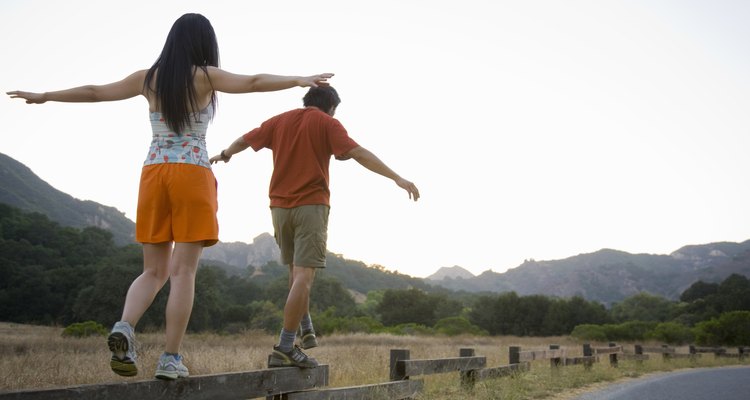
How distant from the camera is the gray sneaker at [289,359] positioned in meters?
4.38

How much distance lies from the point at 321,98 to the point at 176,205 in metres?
1.86

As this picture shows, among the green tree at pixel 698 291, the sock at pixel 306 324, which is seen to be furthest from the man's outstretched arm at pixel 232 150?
the green tree at pixel 698 291

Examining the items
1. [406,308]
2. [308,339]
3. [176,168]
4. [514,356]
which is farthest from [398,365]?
[406,308]

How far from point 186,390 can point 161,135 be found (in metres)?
1.51

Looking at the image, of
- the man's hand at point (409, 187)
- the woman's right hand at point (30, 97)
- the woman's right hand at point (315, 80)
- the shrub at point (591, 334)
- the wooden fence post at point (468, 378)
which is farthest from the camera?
the shrub at point (591, 334)

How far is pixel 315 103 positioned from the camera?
4680mm

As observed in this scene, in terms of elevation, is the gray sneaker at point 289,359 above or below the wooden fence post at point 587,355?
above

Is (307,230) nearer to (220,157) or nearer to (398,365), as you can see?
(220,157)

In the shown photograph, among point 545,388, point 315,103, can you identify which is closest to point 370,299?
point 545,388

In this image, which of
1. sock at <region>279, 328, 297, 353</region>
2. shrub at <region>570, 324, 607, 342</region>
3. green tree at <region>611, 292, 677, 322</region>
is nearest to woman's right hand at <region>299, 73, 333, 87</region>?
sock at <region>279, 328, 297, 353</region>

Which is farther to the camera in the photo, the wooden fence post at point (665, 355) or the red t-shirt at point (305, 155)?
the wooden fence post at point (665, 355)

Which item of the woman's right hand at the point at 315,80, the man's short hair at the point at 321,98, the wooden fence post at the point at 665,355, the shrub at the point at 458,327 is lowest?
the shrub at the point at 458,327

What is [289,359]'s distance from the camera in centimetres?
441

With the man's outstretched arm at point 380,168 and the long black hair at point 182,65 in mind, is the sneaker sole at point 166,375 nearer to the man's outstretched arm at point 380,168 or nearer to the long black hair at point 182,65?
the long black hair at point 182,65
